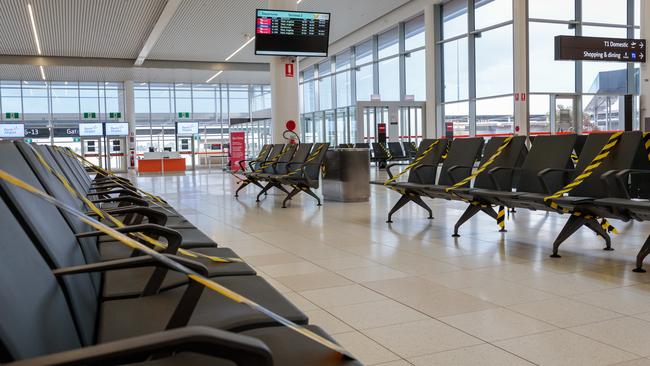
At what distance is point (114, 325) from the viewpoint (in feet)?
4.99

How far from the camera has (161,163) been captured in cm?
2170

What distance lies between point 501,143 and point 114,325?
4515 mm

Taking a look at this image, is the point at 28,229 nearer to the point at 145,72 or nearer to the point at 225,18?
the point at 225,18

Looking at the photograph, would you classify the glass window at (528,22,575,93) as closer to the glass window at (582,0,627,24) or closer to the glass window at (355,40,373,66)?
the glass window at (582,0,627,24)

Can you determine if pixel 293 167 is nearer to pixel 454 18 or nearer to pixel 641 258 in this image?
pixel 641 258

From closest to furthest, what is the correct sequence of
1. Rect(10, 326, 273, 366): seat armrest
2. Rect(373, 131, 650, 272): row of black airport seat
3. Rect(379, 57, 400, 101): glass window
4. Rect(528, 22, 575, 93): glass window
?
Rect(10, 326, 273, 366): seat armrest → Rect(373, 131, 650, 272): row of black airport seat → Rect(528, 22, 575, 93): glass window → Rect(379, 57, 400, 101): glass window

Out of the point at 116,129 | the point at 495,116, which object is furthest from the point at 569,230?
the point at 116,129

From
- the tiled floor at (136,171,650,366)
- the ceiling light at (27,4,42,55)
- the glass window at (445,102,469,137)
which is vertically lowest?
the tiled floor at (136,171,650,366)

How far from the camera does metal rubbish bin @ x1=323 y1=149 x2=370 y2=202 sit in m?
8.55

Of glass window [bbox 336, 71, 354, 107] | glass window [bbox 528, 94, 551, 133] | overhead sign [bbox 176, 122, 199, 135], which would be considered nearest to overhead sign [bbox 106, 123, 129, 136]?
overhead sign [bbox 176, 122, 199, 135]

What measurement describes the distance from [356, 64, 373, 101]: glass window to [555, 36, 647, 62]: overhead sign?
1030 cm

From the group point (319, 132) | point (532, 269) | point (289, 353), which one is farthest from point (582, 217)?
point (319, 132)

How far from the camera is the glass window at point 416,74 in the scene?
17156 millimetres

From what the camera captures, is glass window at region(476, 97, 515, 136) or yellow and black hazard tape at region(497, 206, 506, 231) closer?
yellow and black hazard tape at region(497, 206, 506, 231)
